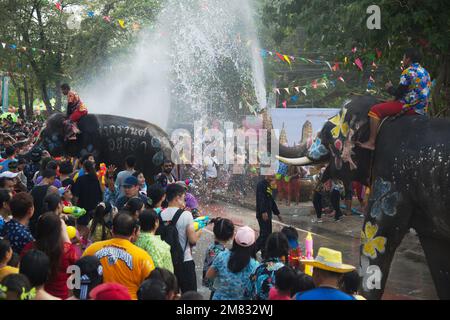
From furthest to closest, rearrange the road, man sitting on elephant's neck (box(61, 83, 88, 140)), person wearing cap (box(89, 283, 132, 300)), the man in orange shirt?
man sitting on elephant's neck (box(61, 83, 88, 140)), the road, the man in orange shirt, person wearing cap (box(89, 283, 132, 300))

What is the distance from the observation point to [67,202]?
8062 mm

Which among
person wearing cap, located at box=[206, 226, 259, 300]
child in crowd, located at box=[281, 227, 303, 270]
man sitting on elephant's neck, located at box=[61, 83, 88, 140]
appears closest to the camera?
person wearing cap, located at box=[206, 226, 259, 300]

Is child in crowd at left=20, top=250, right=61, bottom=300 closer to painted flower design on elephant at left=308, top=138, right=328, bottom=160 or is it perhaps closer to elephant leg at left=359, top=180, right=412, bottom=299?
elephant leg at left=359, top=180, right=412, bottom=299

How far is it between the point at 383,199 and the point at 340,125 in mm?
1347

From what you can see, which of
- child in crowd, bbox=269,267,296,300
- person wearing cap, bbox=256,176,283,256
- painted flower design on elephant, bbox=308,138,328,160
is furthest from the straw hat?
person wearing cap, bbox=256,176,283,256

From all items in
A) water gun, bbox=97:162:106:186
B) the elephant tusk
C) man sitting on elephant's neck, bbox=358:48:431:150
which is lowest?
water gun, bbox=97:162:106:186

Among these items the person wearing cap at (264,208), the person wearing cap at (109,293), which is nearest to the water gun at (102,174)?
the person wearing cap at (264,208)

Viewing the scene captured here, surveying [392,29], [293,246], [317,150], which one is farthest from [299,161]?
[392,29]

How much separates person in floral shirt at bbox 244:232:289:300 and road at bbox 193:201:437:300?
119 inches

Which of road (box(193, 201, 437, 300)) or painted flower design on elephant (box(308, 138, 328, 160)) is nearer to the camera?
painted flower design on elephant (box(308, 138, 328, 160))

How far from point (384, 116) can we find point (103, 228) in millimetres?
3345

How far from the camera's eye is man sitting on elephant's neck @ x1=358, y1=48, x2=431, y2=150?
761 cm

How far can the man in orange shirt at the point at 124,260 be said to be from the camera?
5.00 meters
